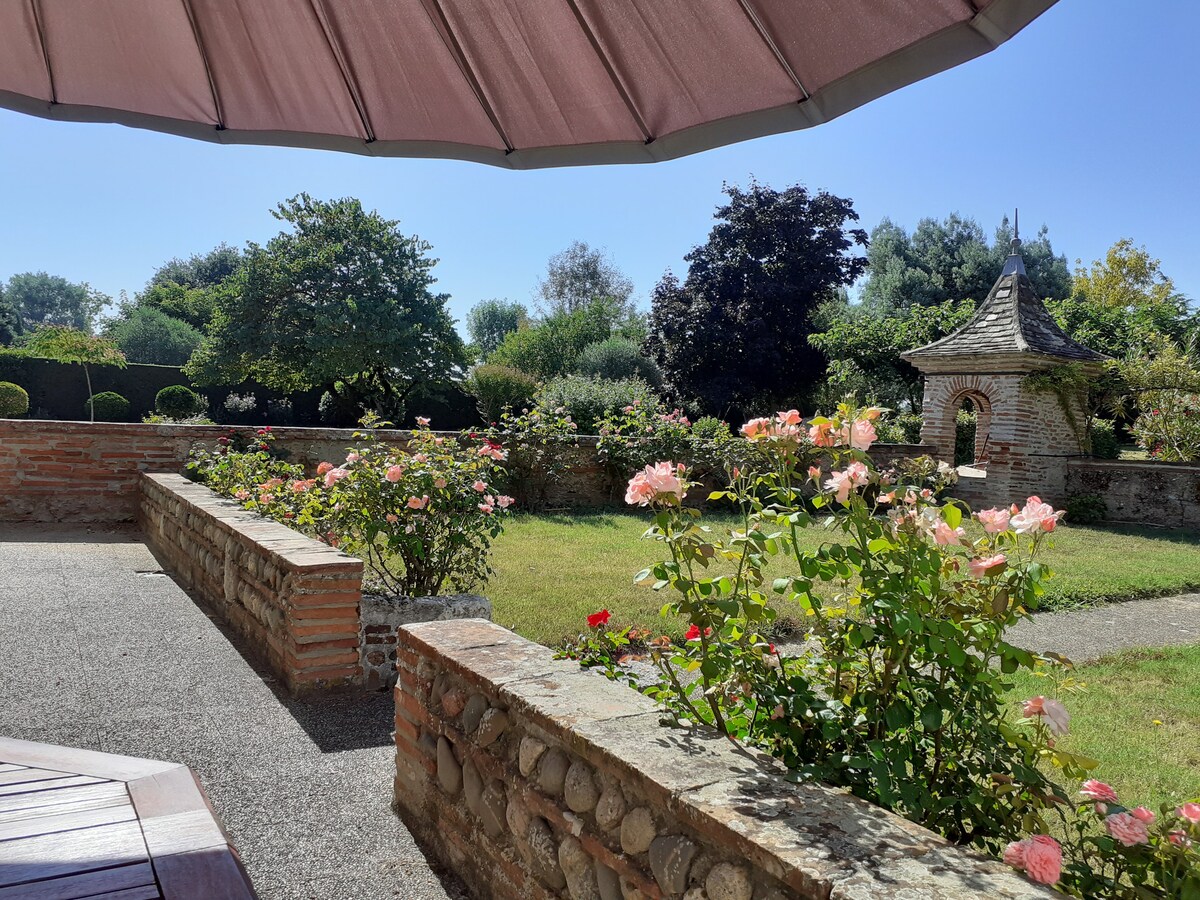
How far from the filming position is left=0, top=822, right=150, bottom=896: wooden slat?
151 cm

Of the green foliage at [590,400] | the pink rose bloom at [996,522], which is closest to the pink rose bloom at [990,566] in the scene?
the pink rose bloom at [996,522]

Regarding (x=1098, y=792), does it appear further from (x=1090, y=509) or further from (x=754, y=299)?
(x=754, y=299)

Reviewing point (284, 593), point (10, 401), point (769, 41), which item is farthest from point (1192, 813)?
point (10, 401)

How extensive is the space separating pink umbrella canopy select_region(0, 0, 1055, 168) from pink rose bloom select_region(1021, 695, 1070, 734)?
4.06ft

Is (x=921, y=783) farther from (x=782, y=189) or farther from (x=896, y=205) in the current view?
(x=896, y=205)

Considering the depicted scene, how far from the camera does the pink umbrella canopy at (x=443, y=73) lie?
5.29 feet

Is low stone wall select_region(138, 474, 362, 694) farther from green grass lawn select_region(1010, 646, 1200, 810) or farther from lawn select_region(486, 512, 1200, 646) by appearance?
green grass lawn select_region(1010, 646, 1200, 810)

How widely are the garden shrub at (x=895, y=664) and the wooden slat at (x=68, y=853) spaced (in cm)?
120

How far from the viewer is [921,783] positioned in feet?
5.32

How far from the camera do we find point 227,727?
347cm

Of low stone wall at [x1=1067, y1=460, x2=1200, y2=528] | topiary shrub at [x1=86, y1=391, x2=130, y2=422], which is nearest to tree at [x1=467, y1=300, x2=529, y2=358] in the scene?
topiary shrub at [x1=86, y1=391, x2=130, y2=422]

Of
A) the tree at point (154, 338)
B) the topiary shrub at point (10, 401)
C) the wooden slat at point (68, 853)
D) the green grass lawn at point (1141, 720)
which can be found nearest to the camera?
the wooden slat at point (68, 853)

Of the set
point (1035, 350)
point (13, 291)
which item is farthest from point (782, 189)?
point (13, 291)

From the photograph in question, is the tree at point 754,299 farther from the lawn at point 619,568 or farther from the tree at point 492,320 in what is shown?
the tree at point 492,320
